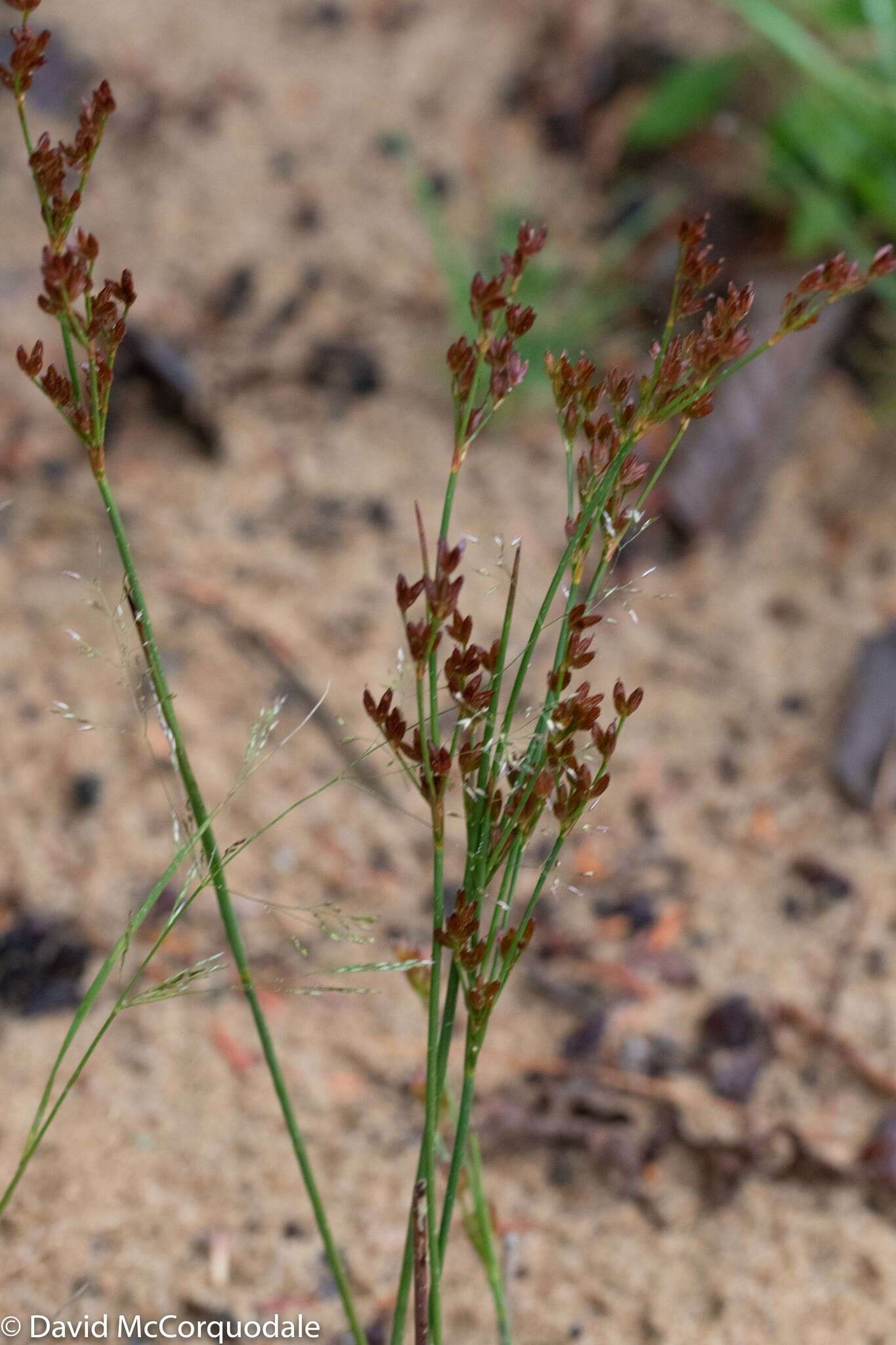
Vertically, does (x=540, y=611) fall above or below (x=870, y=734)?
below

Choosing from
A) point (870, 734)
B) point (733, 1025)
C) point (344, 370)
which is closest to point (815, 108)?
point (344, 370)

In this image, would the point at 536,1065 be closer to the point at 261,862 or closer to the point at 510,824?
the point at 261,862

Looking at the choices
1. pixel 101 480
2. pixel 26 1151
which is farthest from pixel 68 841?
pixel 101 480

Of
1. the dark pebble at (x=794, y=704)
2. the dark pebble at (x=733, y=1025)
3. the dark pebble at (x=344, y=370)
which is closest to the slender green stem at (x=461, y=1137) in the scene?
the dark pebble at (x=733, y=1025)

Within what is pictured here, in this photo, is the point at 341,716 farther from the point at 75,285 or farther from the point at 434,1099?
the point at 75,285

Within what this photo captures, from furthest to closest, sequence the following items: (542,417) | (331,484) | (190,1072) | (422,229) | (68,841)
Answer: (422,229) → (542,417) → (331,484) → (68,841) → (190,1072)

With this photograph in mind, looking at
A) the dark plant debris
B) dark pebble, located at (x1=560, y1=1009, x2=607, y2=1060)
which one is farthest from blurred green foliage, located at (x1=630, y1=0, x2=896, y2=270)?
dark pebble, located at (x1=560, y1=1009, x2=607, y2=1060)
